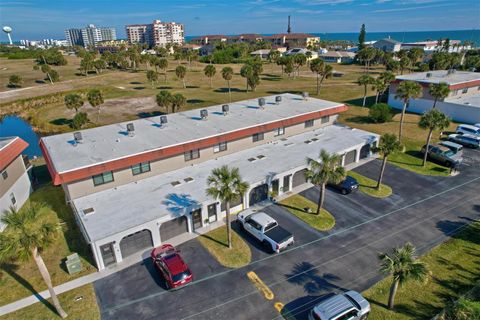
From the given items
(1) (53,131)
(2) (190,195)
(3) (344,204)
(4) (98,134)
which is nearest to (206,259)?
(2) (190,195)

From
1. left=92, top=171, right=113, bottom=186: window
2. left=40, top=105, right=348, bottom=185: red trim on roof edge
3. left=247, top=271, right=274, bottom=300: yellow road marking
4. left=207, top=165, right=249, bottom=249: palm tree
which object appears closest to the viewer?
left=247, top=271, right=274, bottom=300: yellow road marking

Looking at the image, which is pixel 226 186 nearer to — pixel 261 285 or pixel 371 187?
pixel 261 285

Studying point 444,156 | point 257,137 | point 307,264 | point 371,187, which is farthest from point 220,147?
point 444,156

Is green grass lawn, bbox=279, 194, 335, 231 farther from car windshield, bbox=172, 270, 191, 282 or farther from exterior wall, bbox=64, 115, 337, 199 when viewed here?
car windshield, bbox=172, 270, 191, 282

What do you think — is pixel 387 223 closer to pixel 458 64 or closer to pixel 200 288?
pixel 200 288

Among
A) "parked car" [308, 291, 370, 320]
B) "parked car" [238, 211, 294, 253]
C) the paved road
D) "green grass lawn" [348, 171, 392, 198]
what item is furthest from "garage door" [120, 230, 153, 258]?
"green grass lawn" [348, 171, 392, 198]

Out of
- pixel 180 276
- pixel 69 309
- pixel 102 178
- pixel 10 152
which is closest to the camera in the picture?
pixel 69 309
